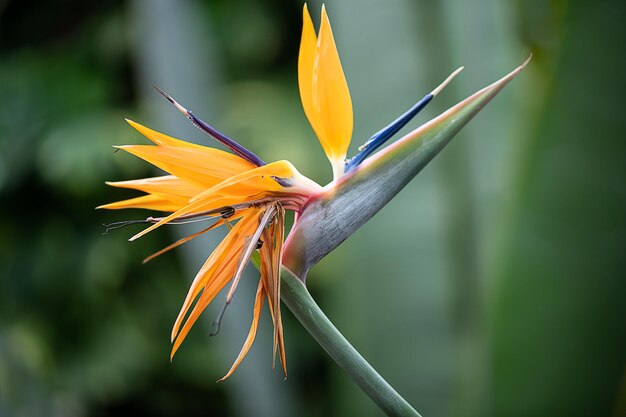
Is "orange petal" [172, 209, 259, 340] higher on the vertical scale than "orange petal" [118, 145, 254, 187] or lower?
lower

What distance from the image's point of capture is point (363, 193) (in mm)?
355

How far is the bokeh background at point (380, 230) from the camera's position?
0.67m

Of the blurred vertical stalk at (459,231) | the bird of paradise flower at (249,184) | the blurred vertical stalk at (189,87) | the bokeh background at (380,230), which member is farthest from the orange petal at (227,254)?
the blurred vertical stalk at (189,87)

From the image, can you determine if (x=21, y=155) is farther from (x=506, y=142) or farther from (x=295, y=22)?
(x=506, y=142)

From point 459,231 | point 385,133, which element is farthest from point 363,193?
point 459,231

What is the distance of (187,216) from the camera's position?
1.19ft

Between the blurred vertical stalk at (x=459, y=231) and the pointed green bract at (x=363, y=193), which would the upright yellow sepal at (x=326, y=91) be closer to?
the pointed green bract at (x=363, y=193)

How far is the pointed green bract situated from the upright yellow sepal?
2 cm

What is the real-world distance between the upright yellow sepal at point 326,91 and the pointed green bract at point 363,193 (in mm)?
21

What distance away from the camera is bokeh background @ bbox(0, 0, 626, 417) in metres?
0.67

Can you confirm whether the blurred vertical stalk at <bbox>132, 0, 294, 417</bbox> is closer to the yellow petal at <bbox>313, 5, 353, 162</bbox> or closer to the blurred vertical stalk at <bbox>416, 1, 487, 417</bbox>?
the blurred vertical stalk at <bbox>416, 1, 487, 417</bbox>

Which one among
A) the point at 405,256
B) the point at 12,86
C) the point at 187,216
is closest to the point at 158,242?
the point at 12,86

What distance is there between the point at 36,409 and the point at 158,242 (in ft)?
2.68

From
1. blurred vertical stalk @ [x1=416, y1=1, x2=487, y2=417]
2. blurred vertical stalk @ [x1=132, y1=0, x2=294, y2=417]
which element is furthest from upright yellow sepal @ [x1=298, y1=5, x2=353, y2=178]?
blurred vertical stalk @ [x1=132, y1=0, x2=294, y2=417]
